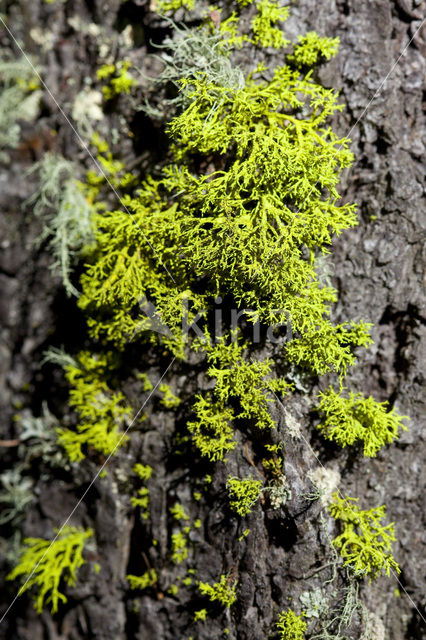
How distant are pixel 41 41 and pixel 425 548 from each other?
4.10 metres

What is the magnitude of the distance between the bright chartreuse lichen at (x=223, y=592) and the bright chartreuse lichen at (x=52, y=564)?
3.01 feet

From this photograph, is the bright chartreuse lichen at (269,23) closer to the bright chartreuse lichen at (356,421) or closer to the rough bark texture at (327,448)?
the rough bark texture at (327,448)

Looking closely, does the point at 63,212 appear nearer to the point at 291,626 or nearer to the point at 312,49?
the point at 312,49

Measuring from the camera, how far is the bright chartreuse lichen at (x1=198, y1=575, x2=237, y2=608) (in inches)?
89.9

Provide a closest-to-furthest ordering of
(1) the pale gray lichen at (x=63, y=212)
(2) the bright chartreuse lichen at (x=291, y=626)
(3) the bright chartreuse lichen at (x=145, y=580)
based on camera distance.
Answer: (2) the bright chartreuse lichen at (x=291, y=626) < (3) the bright chartreuse lichen at (x=145, y=580) < (1) the pale gray lichen at (x=63, y=212)

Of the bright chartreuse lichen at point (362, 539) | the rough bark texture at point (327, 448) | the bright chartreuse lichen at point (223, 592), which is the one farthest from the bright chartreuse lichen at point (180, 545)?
the bright chartreuse lichen at point (362, 539)

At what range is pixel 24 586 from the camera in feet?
9.27

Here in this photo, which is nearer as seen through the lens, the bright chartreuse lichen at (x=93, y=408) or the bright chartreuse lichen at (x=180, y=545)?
the bright chartreuse lichen at (x=180, y=545)

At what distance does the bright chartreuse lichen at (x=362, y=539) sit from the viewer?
2178mm

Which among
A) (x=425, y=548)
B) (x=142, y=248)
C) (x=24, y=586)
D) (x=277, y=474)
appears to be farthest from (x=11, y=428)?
(x=425, y=548)

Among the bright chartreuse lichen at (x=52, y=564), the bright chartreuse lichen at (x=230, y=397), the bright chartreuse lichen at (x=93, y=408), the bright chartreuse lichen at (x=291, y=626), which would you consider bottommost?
the bright chartreuse lichen at (x=52, y=564)

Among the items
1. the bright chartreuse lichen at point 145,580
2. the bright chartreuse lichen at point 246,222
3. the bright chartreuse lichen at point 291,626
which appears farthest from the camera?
the bright chartreuse lichen at point 145,580

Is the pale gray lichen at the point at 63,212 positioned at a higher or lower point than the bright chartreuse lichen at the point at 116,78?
lower

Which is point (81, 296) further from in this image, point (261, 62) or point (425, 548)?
point (425, 548)
